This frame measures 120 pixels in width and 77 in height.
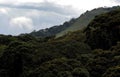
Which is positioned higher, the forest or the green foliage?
the green foliage

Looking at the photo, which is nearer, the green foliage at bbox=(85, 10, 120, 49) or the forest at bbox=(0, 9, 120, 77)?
the forest at bbox=(0, 9, 120, 77)

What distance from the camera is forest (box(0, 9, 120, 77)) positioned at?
50.3 metres

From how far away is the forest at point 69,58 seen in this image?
50281 millimetres

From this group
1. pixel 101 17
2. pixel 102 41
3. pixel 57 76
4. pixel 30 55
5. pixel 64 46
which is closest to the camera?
pixel 57 76

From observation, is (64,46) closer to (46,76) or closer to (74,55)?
(74,55)

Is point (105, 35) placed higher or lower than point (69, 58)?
higher

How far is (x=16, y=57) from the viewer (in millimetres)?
58156

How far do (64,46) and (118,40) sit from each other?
11.7 m

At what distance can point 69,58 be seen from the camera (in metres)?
57.5

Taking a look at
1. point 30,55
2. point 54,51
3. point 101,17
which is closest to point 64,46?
point 54,51

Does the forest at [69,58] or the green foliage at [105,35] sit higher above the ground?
the green foliage at [105,35]

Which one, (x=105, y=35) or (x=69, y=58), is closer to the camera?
(x=69, y=58)

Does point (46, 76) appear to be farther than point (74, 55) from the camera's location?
No

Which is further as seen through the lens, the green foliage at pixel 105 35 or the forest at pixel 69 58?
the green foliage at pixel 105 35
